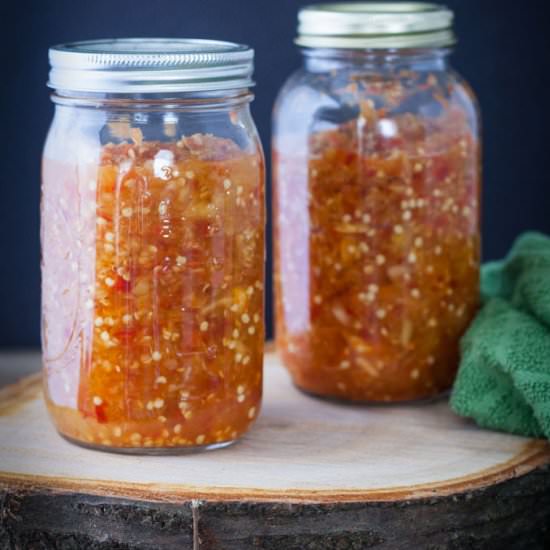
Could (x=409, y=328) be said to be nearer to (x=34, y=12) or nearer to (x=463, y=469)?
(x=463, y=469)

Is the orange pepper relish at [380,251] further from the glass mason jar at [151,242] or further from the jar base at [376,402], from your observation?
the glass mason jar at [151,242]

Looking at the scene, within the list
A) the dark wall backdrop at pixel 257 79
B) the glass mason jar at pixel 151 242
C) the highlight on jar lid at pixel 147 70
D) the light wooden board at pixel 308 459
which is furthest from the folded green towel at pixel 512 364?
the dark wall backdrop at pixel 257 79

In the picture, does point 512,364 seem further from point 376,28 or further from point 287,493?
point 376,28

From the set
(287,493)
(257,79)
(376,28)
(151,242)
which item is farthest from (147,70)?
(257,79)

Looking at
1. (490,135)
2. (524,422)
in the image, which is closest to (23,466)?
(524,422)

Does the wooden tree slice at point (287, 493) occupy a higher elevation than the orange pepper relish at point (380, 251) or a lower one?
lower

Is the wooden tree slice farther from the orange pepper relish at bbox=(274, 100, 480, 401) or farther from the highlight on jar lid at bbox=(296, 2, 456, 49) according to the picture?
the highlight on jar lid at bbox=(296, 2, 456, 49)

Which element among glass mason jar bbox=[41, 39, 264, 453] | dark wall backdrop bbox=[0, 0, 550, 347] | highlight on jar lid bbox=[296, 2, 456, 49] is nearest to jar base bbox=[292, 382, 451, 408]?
glass mason jar bbox=[41, 39, 264, 453]
